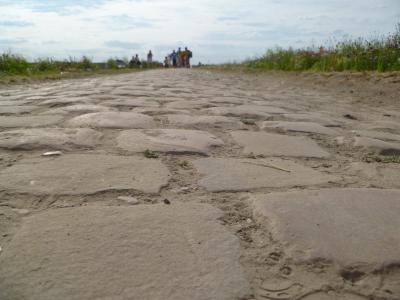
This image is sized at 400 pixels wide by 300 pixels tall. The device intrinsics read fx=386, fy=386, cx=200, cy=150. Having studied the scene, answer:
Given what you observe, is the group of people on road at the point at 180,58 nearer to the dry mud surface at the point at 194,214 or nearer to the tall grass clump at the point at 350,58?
the tall grass clump at the point at 350,58

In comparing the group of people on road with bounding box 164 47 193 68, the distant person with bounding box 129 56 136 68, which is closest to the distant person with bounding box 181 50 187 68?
the group of people on road with bounding box 164 47 193 68

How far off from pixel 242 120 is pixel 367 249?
6.59ft

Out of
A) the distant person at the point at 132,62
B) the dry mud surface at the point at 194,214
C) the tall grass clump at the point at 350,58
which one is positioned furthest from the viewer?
the distant person at the point at 132,62

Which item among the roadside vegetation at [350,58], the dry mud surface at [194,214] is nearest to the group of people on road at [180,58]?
the roadside vegetation at [350,58]

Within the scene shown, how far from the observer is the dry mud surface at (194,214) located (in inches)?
33.5

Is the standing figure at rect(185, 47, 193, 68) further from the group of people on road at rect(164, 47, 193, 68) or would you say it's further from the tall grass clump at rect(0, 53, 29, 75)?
the tall grass clump at rect(0, 53, 29, 75)

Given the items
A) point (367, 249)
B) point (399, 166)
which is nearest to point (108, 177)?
point (367, 249)

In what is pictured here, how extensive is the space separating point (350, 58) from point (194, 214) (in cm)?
870

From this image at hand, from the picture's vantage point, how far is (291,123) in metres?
2.87

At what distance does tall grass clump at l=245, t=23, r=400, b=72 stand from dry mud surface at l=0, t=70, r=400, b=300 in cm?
601

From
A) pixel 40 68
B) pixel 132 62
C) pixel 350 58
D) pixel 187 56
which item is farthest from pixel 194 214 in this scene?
pixel 187 56

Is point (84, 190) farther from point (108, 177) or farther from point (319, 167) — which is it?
point (319, 167)

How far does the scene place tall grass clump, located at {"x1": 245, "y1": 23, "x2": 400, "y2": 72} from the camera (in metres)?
7.62

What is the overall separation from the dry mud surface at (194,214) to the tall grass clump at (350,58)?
6.01 metres
